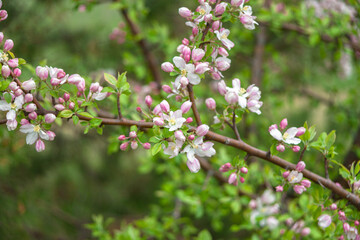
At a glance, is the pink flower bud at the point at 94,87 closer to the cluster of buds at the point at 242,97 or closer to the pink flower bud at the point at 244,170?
the cluster of buds at the point at 242,97

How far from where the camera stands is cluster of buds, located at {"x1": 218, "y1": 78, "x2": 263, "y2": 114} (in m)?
0.80

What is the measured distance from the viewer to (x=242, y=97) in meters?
0.81

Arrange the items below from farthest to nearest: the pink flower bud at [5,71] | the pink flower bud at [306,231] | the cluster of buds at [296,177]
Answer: the pink flower bud at [306,231] → the cluster of buds at [296,177] → the pink flower bud at [5,71]

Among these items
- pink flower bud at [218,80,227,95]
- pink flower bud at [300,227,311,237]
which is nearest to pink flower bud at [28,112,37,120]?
pink flower bud at [218,80,227,95]

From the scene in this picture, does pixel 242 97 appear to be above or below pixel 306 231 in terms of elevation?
above

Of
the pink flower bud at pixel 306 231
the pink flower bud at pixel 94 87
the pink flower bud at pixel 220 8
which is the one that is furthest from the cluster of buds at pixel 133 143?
the pink flower bud at pixel 306 231

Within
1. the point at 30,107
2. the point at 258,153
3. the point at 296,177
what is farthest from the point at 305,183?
the point at 30,107

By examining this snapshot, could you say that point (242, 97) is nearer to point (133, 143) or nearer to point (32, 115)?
point (133, 143)

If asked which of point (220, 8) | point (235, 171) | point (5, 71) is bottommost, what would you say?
point (235, 171)

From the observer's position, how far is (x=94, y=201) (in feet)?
10.5

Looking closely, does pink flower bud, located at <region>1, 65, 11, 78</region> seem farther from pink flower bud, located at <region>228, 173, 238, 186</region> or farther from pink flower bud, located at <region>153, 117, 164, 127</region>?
pink flower bud, located at <region>228, 173, 238, 186</region>

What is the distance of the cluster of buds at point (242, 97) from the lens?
2.62 ft

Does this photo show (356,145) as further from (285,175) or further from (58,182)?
(58,182)

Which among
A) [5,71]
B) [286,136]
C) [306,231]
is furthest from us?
[306,231]
